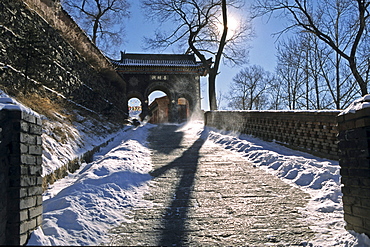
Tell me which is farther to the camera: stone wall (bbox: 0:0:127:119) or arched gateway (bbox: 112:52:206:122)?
arched gateway (bbox: 112:52:206:122)

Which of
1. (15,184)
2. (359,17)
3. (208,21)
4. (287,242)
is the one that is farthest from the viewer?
(208,21)

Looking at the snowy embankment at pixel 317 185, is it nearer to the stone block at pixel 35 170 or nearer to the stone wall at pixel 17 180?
the stone wall at pixel 17 180

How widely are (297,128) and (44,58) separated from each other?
277 inches

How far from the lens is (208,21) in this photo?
1981 cm

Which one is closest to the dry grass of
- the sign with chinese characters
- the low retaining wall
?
the low retaining wall

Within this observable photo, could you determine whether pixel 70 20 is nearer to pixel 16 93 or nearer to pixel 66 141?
pixel 16 93

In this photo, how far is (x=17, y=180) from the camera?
2691mm

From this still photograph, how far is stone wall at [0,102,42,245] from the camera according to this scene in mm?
2582

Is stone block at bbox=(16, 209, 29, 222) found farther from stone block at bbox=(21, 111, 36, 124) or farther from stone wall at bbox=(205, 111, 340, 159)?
stone wall at bbox=(205, 111, 340, 159)

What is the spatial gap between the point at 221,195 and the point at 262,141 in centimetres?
506

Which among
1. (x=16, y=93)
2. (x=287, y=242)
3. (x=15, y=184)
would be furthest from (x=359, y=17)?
(x=15, y=184)

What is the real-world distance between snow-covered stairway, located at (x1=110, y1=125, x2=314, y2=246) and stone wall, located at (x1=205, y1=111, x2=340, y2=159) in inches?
67.2

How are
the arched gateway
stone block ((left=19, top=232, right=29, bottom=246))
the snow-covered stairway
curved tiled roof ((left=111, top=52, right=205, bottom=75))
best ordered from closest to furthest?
1. stone block ((left=19, top=232, right=29, bottom=246))
2. the snow-covered stairway
3. curved tiled roof ((left=111, top=52, right=205, bottom=75))
4. the arched gateway

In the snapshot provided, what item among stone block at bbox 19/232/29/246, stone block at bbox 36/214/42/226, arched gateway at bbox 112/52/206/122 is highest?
arched gateway at bbox 112/52/206/122
